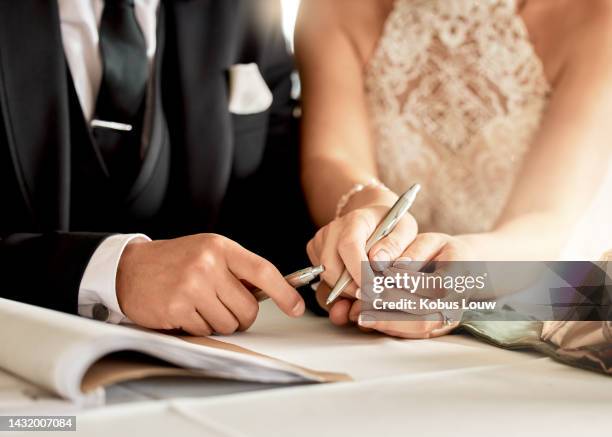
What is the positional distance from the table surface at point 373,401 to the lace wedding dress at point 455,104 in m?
0.69

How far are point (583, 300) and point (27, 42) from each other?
849 mm

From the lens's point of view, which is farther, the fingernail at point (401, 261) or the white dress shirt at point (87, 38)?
the white dress shirt at point (87, 38)

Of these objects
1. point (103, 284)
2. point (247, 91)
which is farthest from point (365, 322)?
point (247, 91)

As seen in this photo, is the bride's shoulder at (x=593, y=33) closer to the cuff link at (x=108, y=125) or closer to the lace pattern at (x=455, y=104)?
the lace pattern at (x=455, y=104)

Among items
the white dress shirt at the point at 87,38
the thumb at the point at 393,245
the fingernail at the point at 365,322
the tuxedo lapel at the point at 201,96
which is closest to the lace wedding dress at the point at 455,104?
the tuxedo lapel at the point at 201,96

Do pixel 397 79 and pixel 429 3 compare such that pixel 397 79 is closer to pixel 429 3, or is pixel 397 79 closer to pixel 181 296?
pixel 429 3

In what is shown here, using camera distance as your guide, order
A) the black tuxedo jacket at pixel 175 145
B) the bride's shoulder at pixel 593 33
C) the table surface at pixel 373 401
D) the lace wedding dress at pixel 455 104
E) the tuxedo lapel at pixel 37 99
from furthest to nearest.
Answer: the lace wedding dress at pixel 455 104, the bride's shoulder at pixel 593 33, the tuxedo lapel at pixel 37 99, the black tuxedo jacket at pixel 175 145, the table surface at pixel 373 401

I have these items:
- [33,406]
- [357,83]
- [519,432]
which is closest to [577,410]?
[519,432]

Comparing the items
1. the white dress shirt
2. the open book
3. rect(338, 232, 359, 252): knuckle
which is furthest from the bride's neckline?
the open book

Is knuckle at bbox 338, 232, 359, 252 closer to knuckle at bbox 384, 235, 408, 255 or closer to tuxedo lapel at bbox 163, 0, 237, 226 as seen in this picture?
knuckle at bbox 384, 235, 408, 255

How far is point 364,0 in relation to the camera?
152 centimetres

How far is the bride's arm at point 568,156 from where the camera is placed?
3.80 ft

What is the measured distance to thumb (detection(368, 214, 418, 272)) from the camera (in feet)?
2.84

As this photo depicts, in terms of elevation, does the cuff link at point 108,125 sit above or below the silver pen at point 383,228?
above
